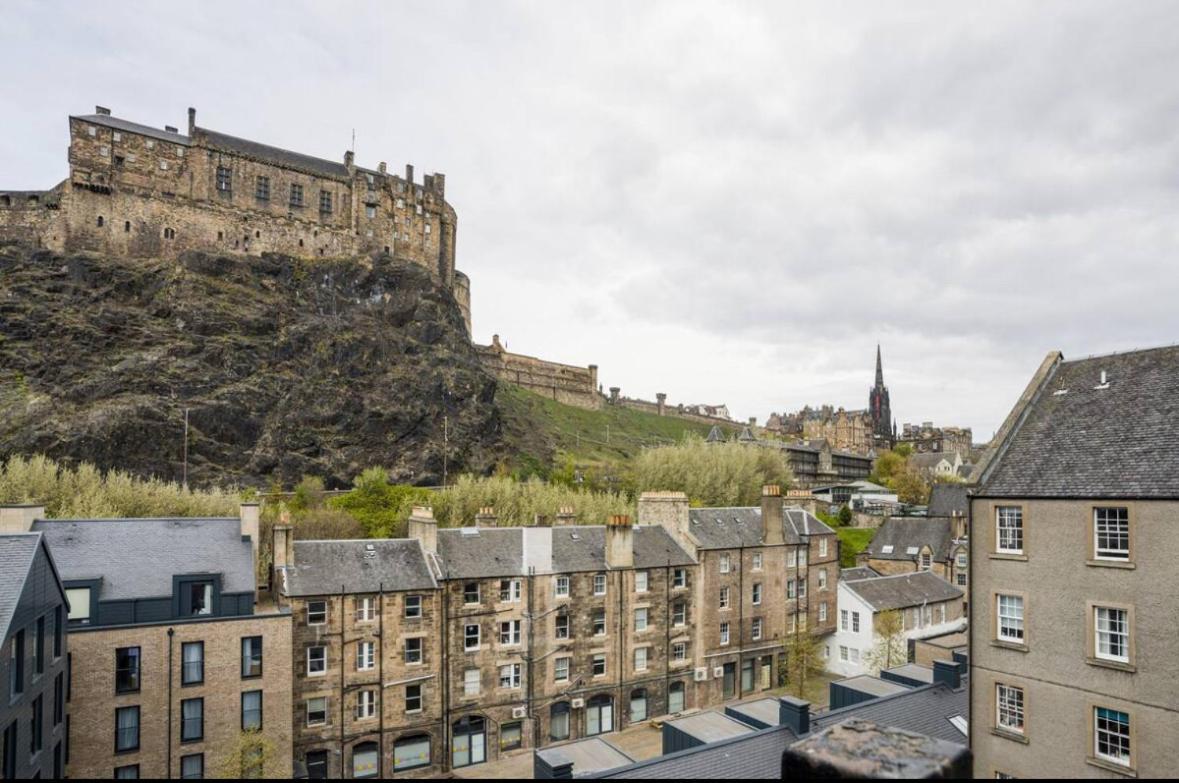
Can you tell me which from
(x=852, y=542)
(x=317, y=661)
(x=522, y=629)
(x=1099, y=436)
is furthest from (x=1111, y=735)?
(x=852, y=542)

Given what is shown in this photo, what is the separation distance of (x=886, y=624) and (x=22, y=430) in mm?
62268

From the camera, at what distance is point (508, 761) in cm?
3061

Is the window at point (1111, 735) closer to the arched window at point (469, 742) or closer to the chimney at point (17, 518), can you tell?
the arched window at point (469, 742)

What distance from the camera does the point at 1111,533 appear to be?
Answer: 16406mm

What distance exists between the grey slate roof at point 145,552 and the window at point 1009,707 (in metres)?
24.8

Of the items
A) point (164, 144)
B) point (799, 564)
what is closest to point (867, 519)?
point (799, 564)

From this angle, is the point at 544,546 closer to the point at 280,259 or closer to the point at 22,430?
the point at 22,430

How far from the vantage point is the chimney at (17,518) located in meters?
25.5

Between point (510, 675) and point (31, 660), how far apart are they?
18596 millimetres

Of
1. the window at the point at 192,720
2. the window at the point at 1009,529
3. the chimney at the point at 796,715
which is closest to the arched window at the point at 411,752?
the window at the point at 192,720

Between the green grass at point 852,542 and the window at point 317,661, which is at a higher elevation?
the window at point 317,661

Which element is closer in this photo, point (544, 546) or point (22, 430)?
point (544, 546)

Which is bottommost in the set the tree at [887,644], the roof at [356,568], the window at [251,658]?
the tree at [887,644]

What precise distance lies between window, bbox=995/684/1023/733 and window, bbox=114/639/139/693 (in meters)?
26.7
